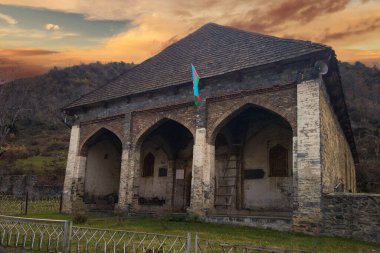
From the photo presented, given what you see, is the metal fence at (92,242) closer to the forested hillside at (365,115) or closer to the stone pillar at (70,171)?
the stone pillar at (70,171)

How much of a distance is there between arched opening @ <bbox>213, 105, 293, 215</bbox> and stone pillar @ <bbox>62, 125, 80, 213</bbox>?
8.08 meters

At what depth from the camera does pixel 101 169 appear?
2188 centimetres

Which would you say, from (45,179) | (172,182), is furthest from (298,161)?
(45,179)

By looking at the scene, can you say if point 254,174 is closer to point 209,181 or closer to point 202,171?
point 209,181

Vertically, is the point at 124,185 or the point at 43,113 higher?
the point at 43,113

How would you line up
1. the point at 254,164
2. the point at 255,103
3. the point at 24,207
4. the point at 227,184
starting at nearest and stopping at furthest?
the point at 255,103 → the point at 254,164 → the point at 227,184 → the point at 24,207

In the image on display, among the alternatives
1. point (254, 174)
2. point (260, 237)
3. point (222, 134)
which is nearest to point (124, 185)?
point (222, 134)

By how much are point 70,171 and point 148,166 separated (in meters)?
4.73

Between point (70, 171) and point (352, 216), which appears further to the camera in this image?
point (70, 171)

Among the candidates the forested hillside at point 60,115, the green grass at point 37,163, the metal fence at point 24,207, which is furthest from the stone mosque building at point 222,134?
the green grass at point 37,163

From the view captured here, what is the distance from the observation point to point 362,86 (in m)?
59.2

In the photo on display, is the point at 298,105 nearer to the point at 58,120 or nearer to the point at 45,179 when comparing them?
the point at 45,179

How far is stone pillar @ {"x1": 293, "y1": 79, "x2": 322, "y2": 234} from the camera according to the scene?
11898mm

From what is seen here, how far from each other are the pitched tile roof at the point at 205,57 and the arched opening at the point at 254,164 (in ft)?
8.32
